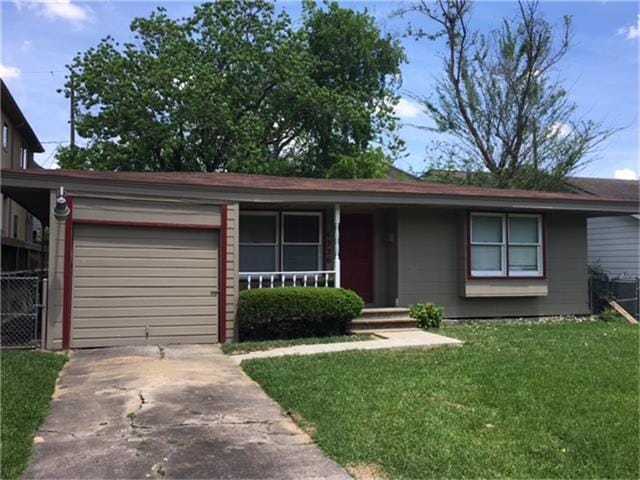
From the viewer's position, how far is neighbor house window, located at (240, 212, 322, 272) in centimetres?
1232

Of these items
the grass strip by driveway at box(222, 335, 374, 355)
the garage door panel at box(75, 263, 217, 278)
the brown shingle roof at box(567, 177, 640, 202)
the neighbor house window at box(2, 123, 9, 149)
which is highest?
the neighbor house window at box(2, 123, 9, 149)

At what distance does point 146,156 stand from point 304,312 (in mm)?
16950

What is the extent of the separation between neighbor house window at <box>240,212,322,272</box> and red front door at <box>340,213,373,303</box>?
0.73 meters

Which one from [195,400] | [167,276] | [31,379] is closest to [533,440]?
[195,400]

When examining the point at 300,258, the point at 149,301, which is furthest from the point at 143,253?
the point at 300,258

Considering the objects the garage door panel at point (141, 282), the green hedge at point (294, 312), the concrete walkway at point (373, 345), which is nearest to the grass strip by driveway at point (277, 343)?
the concrete walkway at point (373, 345)

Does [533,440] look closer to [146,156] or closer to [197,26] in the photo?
[146,156]

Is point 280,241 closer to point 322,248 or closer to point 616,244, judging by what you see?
point 322,248

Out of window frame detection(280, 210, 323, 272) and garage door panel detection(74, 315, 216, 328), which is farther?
window frame detection(280, 210, 323, 272)

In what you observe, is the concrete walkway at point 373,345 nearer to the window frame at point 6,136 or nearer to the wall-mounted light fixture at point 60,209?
the wall-mounted light fixture at point 60,209

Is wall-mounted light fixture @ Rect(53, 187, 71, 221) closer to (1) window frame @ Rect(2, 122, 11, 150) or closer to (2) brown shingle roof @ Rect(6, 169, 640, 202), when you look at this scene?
(2) brown shingle roof @ Rect(6, 169, 640, 202)

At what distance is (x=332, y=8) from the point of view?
3097 centimetres

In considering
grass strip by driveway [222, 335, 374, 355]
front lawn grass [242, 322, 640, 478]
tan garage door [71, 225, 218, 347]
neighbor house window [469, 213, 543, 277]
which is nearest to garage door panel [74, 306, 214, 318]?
tan garage door [71, 225, 218, 347]

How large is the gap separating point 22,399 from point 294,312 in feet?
16.8
